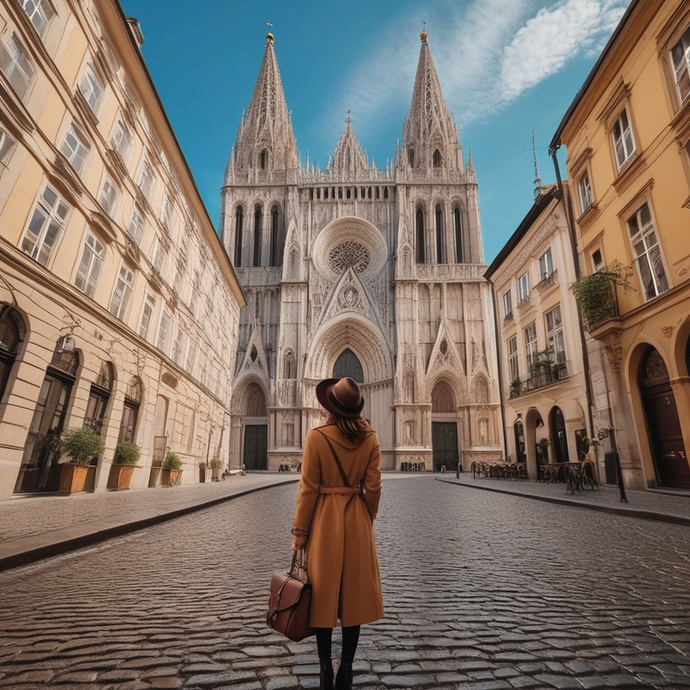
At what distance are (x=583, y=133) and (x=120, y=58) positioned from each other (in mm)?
14524

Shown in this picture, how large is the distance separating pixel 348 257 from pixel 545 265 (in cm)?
2696

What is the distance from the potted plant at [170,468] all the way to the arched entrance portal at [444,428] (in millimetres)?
24776

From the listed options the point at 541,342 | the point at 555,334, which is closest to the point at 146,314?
the point at 555,334

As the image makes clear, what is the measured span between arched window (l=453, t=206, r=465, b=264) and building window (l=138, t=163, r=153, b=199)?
32354 mm

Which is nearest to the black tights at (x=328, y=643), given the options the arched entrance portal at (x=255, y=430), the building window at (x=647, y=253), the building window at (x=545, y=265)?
the building window at (x=647, y=253)

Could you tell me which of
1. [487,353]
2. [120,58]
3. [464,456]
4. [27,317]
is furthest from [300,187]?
[27,317]

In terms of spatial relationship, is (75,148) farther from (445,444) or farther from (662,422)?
(445,444)

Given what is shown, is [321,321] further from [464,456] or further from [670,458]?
[670,458]

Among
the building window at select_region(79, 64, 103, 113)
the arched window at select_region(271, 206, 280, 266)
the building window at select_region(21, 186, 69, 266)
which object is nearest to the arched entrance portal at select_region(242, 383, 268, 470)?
the arched window at select_region(271, 206, 280, 266)

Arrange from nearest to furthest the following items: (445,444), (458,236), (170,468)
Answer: (170,468)
(445,444)
(458,236)

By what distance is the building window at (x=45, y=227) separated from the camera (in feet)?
31.1

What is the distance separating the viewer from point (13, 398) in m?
8.85

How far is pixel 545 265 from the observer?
19.4 m

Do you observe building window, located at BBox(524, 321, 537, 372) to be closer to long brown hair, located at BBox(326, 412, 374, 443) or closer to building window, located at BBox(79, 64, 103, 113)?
building window, located at BBox(79, 64, 103, 113)
